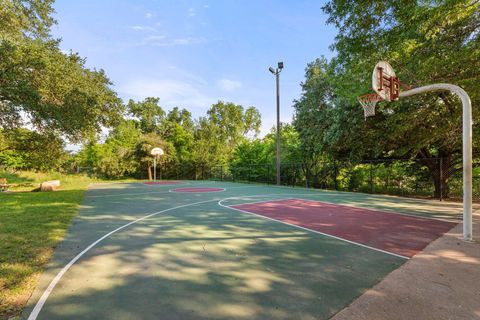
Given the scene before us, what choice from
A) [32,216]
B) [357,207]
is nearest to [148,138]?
[32,216]

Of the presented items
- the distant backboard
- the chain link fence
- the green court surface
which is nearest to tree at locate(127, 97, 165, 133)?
the distant backboard

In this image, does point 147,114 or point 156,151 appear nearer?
point 156,151

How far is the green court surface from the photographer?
237 cm

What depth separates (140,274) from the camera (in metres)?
3.13

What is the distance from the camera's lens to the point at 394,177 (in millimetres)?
11836

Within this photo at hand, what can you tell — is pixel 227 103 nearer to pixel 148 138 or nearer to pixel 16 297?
pixel 148 138

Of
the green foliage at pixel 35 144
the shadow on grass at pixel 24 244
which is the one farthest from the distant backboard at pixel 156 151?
the shadow on grass at pixel 24 244

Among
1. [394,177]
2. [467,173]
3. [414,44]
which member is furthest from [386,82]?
[394,177]

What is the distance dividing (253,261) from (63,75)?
10.8 meters

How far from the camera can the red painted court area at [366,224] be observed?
14.5 feet

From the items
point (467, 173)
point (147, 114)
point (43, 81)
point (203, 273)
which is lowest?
point (203, 273)

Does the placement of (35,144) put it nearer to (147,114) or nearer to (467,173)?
(467,173)

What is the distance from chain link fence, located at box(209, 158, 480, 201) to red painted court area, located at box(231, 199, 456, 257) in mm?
5198

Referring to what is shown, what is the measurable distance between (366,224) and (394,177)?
7610 millimetres
